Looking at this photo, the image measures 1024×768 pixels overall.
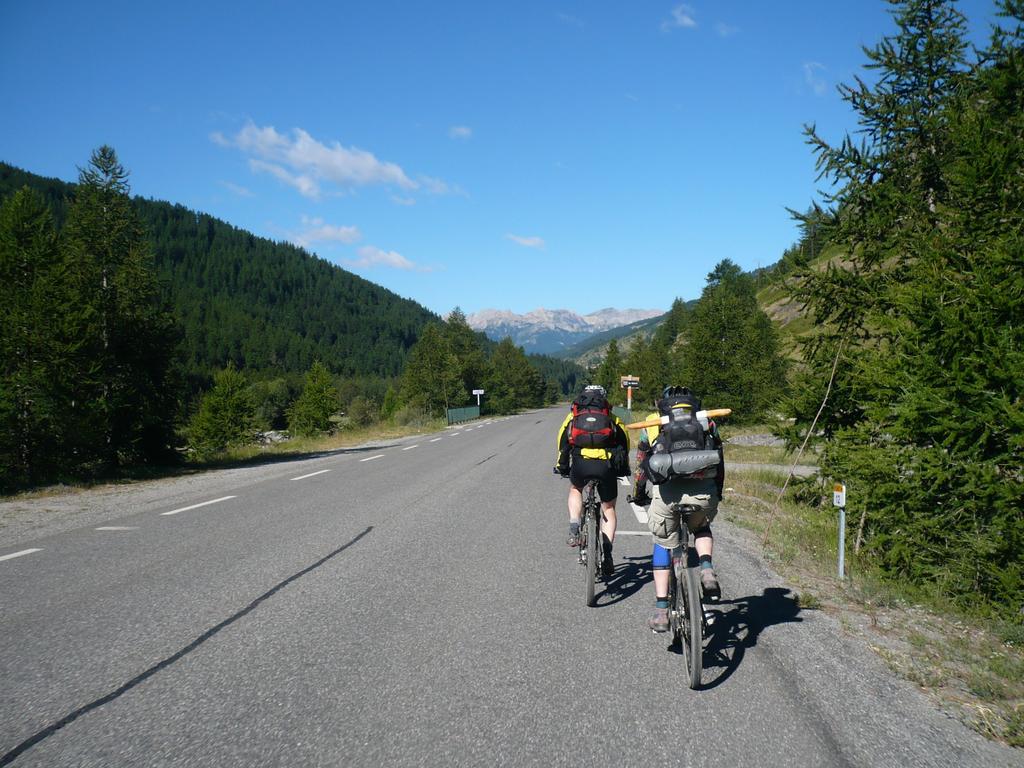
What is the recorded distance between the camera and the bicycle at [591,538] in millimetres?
5114

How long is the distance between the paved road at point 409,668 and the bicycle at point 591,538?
0.20 metres

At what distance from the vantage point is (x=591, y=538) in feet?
17.0

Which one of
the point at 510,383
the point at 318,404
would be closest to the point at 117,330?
the point at 318,404

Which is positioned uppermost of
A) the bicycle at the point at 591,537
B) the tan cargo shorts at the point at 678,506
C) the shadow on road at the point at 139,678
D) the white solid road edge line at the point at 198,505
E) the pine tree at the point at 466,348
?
the pine tree at the point at 466,348

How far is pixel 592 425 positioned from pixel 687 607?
215 centimetres

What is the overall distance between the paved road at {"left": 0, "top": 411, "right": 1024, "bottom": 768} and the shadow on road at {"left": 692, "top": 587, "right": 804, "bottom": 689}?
24 mm

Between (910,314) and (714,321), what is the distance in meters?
26.6

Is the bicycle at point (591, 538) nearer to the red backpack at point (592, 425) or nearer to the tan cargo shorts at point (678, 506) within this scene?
the red backpack at point (592, 425)

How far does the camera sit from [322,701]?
3.39 meters

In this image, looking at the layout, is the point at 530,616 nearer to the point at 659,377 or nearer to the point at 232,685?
the point at 232,685

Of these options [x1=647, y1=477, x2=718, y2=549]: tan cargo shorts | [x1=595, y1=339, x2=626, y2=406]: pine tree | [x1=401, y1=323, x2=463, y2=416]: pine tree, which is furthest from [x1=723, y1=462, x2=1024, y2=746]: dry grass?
[x1=595, y1=339, x2=626, y2=406]: pine tree

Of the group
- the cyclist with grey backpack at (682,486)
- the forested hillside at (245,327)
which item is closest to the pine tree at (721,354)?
the cyclist with grey backpack at (682,486)

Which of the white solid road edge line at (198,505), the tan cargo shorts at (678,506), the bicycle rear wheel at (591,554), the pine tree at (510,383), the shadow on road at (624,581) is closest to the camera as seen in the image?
the tan cargo shorts at (678,506)

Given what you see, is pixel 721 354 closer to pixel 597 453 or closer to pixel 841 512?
pixel 841 512
